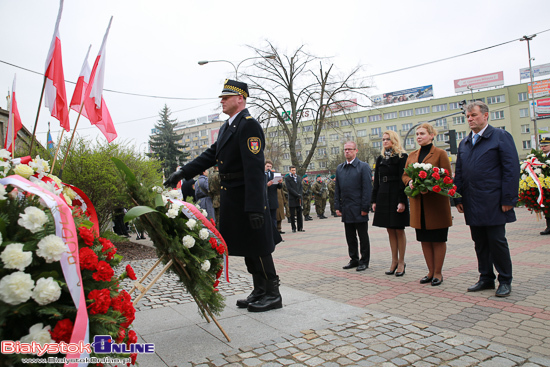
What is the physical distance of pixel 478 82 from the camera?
3036 inches

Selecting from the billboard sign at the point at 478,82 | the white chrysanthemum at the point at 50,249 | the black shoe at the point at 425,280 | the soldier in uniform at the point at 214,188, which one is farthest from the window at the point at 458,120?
the white chrysanthemum at the point at 50,249

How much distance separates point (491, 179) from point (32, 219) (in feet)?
15.2

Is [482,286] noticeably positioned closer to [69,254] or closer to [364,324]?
[364,324]

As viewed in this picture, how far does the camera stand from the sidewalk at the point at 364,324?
9.73 ft

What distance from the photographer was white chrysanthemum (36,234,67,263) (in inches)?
70.6

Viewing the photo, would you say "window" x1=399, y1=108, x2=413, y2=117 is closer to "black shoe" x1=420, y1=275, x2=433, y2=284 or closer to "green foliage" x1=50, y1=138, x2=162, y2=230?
"green foliage" x1=50, y1=138, x2=162, y2=230

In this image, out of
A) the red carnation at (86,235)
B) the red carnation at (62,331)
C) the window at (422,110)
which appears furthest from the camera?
the window at (422,110)

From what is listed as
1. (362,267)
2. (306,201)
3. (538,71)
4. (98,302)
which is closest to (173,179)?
(98,302)

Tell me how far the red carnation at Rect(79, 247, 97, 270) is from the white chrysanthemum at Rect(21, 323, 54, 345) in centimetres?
33

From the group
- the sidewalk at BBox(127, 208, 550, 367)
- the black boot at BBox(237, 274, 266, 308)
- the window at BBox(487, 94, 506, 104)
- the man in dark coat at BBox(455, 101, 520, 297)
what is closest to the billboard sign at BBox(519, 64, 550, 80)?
the window at BBox(487, 94, 506, 104)

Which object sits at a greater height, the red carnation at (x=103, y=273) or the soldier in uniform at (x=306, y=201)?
the red carnation at (x=103, y=273)

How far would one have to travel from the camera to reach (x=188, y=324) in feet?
12.9

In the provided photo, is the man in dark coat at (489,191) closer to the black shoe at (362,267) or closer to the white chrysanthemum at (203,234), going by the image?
the black shoe at (362,267)

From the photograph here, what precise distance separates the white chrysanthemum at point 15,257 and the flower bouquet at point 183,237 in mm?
1343
